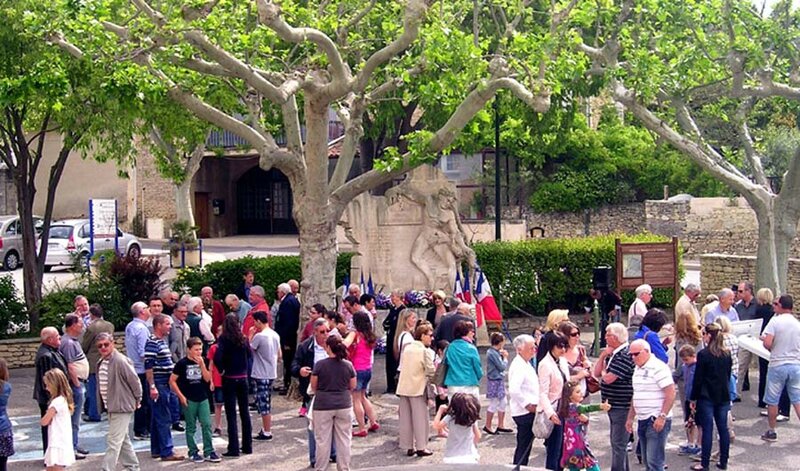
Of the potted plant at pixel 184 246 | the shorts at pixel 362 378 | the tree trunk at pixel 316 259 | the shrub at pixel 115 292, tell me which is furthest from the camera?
the potted plant at pixel 184 246

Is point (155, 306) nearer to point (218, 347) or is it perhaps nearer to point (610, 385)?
point (218, 347)

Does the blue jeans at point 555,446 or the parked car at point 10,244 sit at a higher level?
the parked car at point 10,244

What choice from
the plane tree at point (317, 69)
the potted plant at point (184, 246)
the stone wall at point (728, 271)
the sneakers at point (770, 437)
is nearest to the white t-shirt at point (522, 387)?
the sneakers at point (770, 437)

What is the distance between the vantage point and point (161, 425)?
11719 mm

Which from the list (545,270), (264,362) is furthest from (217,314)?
(545,270)

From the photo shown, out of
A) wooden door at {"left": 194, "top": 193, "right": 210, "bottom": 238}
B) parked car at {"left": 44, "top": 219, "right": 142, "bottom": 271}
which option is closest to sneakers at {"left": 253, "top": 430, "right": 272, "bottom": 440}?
parked car at {"left": 44, "top": 219, "right": 142, "bottom": 271}

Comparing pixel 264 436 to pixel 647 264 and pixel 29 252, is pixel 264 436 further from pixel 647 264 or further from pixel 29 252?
pixel 647 264

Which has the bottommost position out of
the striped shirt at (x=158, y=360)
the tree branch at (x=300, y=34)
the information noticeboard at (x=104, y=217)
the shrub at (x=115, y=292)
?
the striped shirt at (x=158, y=360)

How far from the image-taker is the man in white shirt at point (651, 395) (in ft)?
31.7

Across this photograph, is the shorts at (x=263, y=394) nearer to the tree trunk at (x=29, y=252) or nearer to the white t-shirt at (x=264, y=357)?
the white t-shirt at (x=264, y=357)

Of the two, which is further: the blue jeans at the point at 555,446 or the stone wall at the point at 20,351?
A: the stone wall at the point at 20,351

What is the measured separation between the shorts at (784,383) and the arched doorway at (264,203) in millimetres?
36728

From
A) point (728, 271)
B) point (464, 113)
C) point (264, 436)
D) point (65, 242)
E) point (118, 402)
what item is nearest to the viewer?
point (118, 402)

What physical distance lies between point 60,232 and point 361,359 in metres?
21.2
